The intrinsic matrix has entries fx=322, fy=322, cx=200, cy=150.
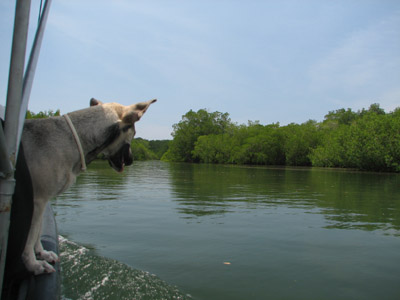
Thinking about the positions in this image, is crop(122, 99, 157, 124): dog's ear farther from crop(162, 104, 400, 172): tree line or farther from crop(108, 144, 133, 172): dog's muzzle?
crop(162, 104, 400, 172): tree line

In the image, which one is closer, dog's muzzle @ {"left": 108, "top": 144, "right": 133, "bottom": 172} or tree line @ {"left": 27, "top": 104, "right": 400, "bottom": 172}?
dog's muzzle @ {"left": 108, "top": 144, "right": 133, "bottom": 172}

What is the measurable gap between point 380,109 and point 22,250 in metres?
125

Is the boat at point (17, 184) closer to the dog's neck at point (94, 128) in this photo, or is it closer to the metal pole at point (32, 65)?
the metal pole at point (32, 65)

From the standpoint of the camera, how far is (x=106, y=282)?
3832 millimetres

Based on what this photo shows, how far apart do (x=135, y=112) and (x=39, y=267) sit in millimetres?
1575

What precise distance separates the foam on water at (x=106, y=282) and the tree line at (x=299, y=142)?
1588 inches

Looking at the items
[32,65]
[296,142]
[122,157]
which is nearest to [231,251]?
[122,157]

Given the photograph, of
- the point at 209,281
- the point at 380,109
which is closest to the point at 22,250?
the point at 209,281

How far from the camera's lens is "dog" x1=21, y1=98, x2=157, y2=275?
2.68 m

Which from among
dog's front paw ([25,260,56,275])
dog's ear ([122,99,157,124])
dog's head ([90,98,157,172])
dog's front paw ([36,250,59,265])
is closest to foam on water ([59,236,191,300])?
dog's front paw ([36,250,59,265])

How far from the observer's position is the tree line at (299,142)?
41678 mm

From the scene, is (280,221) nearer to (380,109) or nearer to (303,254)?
(303,254)

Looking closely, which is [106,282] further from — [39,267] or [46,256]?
[39,267]

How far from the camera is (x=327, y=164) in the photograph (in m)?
54.1
